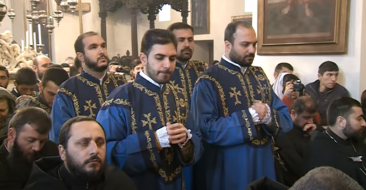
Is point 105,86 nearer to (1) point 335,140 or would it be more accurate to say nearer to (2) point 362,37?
(1) point 335,140

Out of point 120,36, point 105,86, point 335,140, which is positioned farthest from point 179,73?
point 120,36

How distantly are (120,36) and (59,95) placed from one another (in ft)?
42.7

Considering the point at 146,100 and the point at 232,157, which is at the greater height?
the point at 146,100

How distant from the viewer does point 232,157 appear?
3088 millimetres

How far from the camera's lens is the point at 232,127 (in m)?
2.95

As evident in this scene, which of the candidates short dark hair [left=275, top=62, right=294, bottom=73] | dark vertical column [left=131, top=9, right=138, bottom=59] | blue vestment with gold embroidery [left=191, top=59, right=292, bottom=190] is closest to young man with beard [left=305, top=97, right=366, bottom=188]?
blue vestment with gold embroidery [left=191, top=59, right=292, bottom=190]

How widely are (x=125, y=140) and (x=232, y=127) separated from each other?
85cm

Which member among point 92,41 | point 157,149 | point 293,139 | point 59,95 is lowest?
point 293,139

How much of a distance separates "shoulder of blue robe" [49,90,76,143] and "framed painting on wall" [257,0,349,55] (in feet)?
13.3

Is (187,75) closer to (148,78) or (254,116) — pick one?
(254,116)

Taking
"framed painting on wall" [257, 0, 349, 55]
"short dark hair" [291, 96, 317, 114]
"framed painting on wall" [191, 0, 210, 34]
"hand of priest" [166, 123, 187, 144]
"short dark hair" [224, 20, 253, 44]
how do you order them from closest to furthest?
1. "hand of priest" [166, 123, 187, 144]
2. "short dark hair" [224, 20, 253, 44]
3. "short dark hair" [291, 96, 317, 114]
4. "framed painting on wall" [257, 0, 349, 55]
5. "framed painting on wall" [191, 0, 210, 34]

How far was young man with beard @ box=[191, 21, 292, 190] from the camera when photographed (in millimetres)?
2965

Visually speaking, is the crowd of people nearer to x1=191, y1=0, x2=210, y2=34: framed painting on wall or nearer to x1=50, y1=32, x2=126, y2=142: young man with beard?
x1=50, y1=32, x2=126, y2=142: young man with beard

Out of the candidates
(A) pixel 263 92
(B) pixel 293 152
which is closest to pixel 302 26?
(B) pixel 293 152
